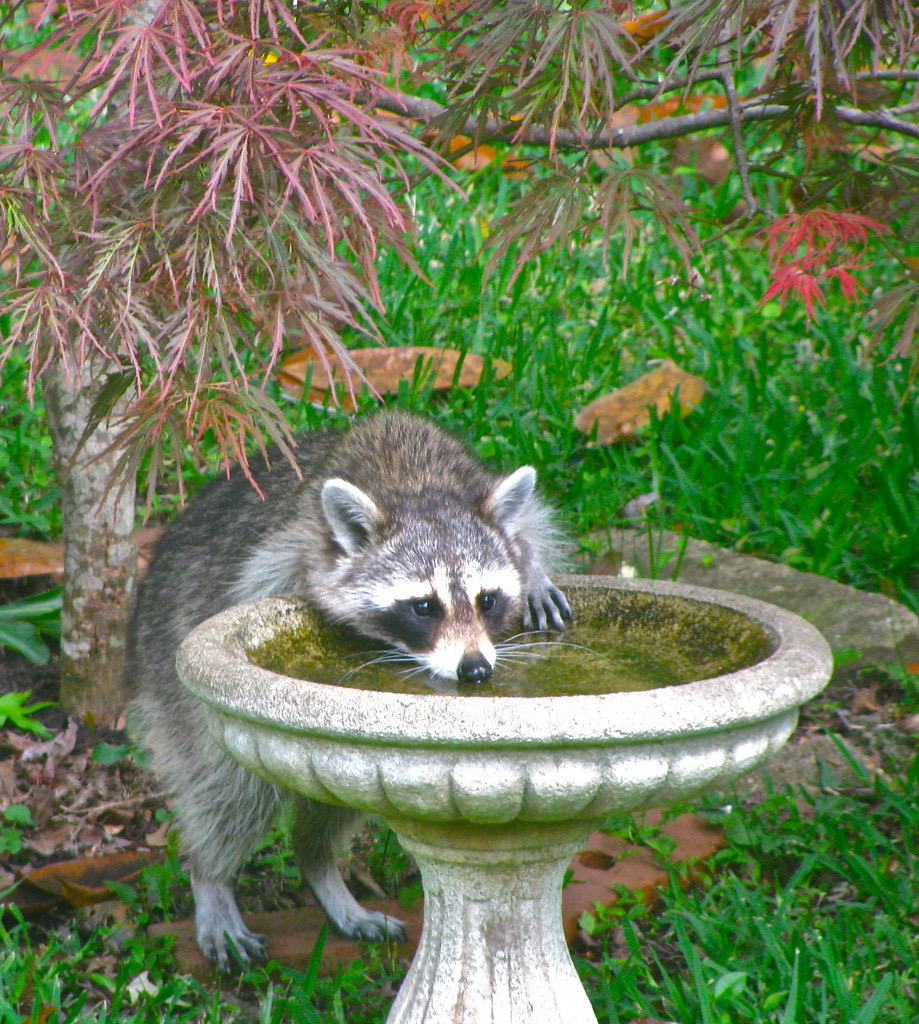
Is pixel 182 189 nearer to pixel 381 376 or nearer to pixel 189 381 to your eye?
pixel 189 381

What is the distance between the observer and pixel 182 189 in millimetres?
2318

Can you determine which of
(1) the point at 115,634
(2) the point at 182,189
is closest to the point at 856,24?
(2) the point at 182,189

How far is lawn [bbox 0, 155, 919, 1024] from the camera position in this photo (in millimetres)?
2885

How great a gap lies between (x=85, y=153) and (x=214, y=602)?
144 cm

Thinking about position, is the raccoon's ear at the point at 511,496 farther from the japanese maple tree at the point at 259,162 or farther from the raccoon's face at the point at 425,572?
the japanese maple tree at the point at 259,162

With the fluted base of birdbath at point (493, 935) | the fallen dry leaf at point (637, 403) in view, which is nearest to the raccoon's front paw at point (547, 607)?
the fluted base of birdbath at point (493, 935)

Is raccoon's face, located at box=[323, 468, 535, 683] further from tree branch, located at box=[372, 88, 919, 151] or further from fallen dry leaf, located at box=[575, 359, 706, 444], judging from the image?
fallen dry leaf, located at box=[575, 359, 706, 444]

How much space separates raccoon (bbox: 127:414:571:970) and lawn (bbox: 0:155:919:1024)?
11.8 inches

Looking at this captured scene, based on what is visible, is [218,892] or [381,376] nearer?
[218,892]

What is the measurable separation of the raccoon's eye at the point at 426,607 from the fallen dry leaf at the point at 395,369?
2480 millimetres

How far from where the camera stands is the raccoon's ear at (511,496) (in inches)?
124

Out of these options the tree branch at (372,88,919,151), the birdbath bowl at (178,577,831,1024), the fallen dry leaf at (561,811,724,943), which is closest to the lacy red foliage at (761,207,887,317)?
the tree branch at (372,88,919,151)

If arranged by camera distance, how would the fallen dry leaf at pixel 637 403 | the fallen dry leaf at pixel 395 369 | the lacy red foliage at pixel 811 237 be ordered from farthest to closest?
the fallen dry leaf at pixel 395 369, the fallen dry leaf at pixel 637 403, the lacy red foliage at pixel 811 237

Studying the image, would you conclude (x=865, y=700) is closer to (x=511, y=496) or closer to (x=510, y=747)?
(x=511, y=496)
